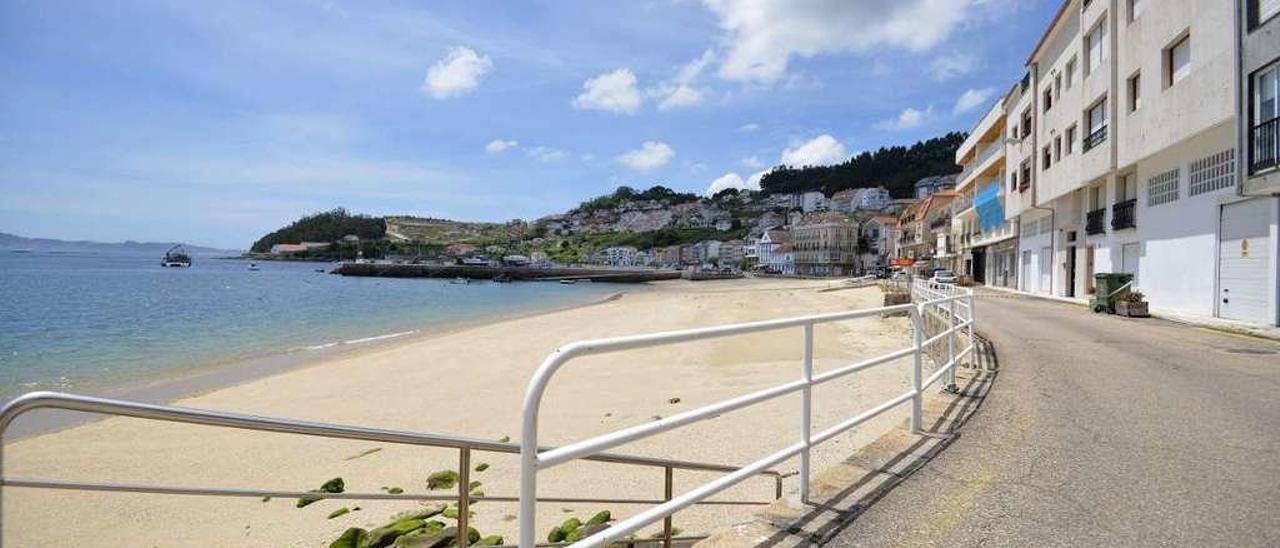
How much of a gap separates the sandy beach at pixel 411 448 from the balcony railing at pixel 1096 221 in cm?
1349

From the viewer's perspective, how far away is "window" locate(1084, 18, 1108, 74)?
24.3 meters

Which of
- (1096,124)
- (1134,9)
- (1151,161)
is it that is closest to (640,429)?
(1151,161)

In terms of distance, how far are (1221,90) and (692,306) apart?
29.7m

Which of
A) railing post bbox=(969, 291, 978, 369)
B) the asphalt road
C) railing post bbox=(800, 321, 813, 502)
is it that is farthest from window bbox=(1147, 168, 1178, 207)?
railing post bbox=(800, 321, 813, 502)

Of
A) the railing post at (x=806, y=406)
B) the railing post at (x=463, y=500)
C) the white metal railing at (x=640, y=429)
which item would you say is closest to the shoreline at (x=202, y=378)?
the railing post at (x=463, y=500)

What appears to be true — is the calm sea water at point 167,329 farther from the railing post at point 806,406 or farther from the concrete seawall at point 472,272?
the concrete seawall at point 472,272

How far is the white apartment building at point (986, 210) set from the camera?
41.8 m

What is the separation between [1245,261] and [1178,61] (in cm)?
628

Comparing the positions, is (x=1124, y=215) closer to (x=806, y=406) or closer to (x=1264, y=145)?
(x=1264, y=145)

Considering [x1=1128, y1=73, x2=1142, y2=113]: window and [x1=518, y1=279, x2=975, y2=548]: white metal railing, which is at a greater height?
[x1=1128, y1=73, x2=1142, y2=113]: window

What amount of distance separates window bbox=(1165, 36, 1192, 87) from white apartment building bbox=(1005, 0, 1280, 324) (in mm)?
41

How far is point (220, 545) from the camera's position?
610 centimetres

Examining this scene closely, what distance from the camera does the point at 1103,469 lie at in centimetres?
461

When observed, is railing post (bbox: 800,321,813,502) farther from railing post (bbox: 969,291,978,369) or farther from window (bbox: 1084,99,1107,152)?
window (bbox: 1084,99,1107,152)
